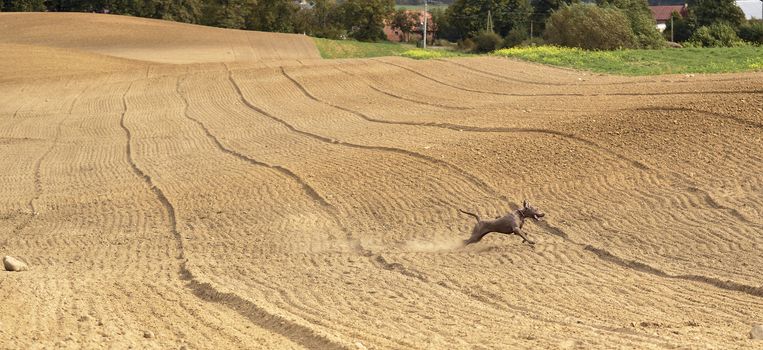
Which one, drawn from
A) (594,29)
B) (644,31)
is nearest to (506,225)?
(594,29)

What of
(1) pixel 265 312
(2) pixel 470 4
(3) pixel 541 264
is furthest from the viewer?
(2) pixel 470 4

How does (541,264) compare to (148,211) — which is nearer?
(541,264)

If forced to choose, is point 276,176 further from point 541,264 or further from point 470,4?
point 470,4

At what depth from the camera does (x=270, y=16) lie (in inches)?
4496

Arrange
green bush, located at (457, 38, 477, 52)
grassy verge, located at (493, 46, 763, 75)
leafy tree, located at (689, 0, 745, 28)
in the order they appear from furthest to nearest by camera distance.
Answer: green bush, located at (457, 38, 477, 52)
leafy tree, located at (689, 0, 745, 28)
grassy verge, located at (493, 46, 763, 75)

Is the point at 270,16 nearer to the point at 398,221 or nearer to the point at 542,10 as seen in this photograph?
the point at 542,10

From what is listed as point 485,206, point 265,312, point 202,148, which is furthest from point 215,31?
point 265,312

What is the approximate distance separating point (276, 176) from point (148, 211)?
283 cm

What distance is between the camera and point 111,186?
21094 mm

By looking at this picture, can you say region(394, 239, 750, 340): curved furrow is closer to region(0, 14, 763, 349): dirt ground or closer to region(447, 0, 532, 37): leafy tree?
region(0, 14, 763, 349): dirt ground

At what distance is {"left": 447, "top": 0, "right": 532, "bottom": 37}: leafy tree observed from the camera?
111625 mm

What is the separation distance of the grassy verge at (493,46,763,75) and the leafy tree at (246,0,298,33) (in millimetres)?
67434

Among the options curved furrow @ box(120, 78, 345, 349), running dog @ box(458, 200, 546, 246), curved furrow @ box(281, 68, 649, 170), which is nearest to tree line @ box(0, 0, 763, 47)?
curved furrow @ box(281, 68, 649, 170)

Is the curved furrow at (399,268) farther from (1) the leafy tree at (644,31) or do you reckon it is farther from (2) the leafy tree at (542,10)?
(2) the leafy tree at (542,10)
